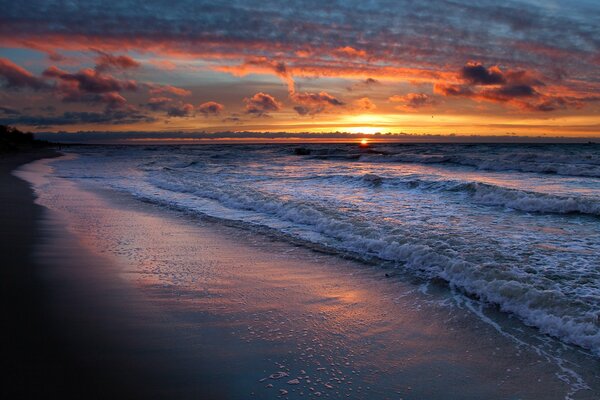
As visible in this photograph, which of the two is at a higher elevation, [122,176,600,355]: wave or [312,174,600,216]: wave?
[312,174,600,216]: wave

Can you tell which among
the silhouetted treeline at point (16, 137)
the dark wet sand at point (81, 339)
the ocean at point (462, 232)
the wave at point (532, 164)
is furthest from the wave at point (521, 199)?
the silhouetted treeline at point (16, 137)

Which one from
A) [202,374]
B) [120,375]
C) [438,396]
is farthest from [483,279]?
[120,375]

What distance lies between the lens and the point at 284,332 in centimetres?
461

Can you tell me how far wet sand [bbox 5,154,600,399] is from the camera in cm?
361

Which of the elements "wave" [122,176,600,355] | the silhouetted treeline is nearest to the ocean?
"wave" [122,176,600,355]

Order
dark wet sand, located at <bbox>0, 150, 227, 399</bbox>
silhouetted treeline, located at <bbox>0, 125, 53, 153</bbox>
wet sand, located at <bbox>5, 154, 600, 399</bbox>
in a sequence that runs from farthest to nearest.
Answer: silhouetted treeline, located at <bbox>0, 125, 53, 153</bbox> < wet sand, located at <bbox>5, 154, 600, 399</bbox> < dark wet sand, located at <bbox>0, 150, 227, 399</bbox>

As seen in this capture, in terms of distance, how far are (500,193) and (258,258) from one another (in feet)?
36.7

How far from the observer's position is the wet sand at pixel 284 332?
3.61m

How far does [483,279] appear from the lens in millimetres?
6324

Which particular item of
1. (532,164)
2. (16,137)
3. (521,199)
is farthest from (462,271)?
(16,137)

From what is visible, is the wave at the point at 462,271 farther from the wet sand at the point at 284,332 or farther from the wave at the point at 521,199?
the wave at the point at 521,199

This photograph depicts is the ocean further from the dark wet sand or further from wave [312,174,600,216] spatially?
the dark wet sand

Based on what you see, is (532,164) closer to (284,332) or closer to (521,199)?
(521,199)

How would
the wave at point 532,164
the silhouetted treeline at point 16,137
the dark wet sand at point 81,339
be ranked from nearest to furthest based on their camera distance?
1. the dark wet sand at point 81,339
2. the wave at point 532,164
3. the silhouetted treeline at point 16,137
